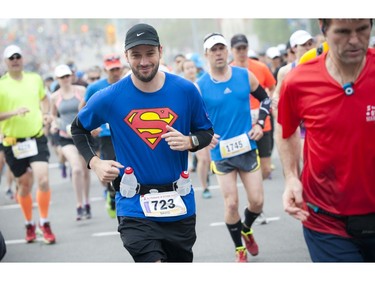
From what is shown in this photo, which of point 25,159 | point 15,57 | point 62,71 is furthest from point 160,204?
point 62,71

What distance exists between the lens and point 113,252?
318 inches

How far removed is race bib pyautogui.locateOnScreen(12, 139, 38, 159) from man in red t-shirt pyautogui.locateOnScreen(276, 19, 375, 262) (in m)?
5.18

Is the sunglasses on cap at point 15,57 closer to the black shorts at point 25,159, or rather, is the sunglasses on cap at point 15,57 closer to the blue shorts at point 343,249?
the black shorts at point 25,159

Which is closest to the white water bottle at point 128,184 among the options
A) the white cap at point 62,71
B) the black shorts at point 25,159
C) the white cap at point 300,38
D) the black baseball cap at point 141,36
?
the black baseball cap at point 141,36

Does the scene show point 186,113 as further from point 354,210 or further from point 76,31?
point 76,31

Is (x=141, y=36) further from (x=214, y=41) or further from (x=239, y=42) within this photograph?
(x=239, y=42)

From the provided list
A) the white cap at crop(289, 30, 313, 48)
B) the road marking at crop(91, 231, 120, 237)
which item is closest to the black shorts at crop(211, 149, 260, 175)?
the white cap at crop(289, 30, 313, 48)

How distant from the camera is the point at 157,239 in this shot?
4.80 m

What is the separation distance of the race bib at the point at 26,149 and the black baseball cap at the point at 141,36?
4.35m

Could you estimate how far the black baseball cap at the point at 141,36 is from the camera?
15.3 feet

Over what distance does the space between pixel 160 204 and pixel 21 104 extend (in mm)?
4467

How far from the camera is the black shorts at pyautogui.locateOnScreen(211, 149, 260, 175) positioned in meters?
7.05
